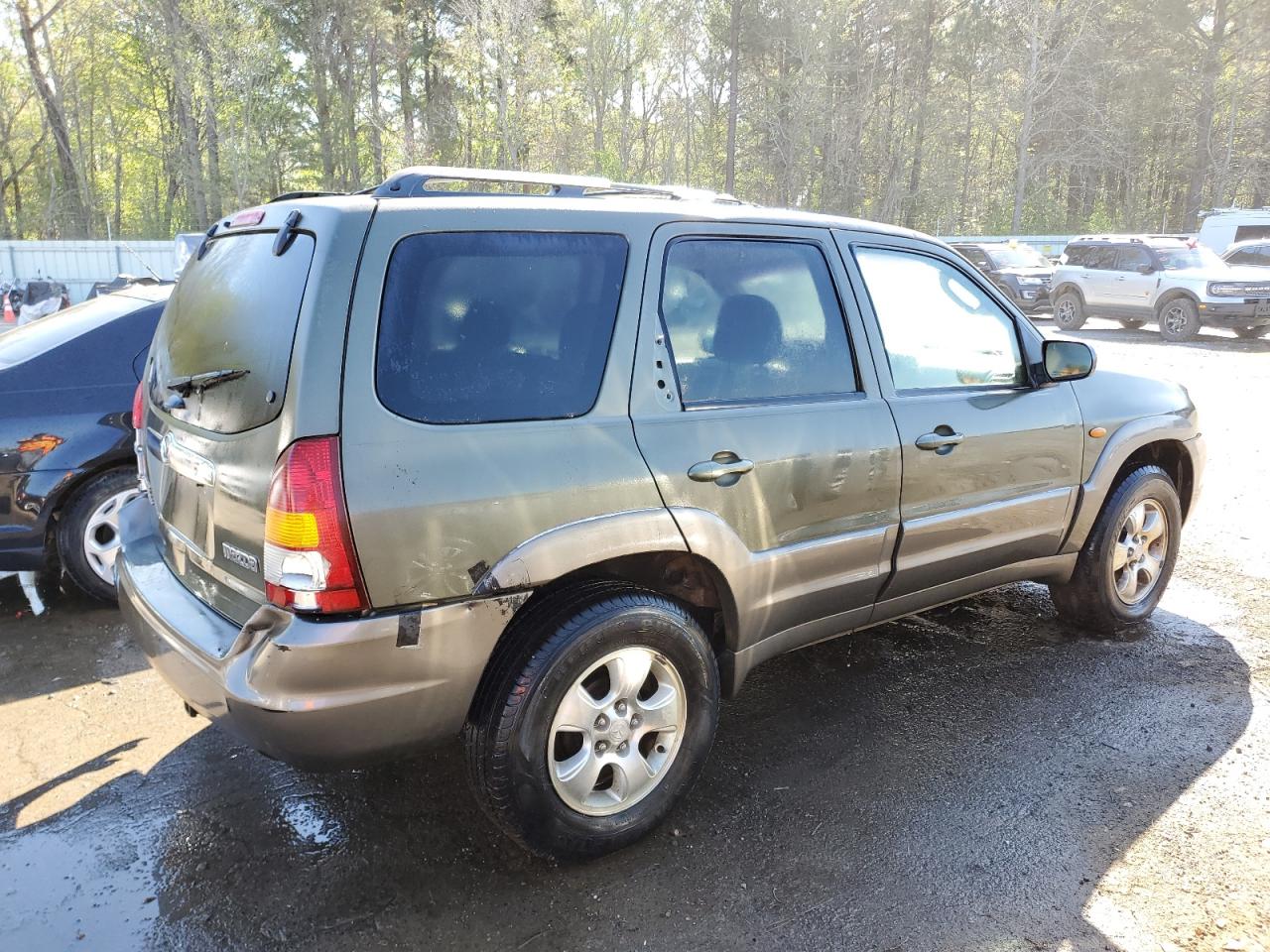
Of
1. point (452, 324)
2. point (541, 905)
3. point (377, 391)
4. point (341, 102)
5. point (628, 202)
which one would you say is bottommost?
point (541, 905)

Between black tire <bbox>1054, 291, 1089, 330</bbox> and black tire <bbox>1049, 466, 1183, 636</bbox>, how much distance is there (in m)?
16.9

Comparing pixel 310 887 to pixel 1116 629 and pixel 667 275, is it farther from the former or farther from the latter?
pixel 1116 629

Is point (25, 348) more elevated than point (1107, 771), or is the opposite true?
point (25, 348)

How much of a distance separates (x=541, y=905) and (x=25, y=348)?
381cm

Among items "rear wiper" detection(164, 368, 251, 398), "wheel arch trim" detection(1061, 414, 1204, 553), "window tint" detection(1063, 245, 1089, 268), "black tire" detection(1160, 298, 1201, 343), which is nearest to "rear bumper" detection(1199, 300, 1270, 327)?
"black tire" detection(1160, 298, 1201, 343)

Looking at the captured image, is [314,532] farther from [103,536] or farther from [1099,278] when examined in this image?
[1099,278]

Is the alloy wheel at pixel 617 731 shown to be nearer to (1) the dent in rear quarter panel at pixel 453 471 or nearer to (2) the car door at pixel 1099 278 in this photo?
(1) the dent in rear quarter panel at pixel 453 471

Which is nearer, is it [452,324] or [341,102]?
[452,324]

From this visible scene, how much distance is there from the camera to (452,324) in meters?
2.31

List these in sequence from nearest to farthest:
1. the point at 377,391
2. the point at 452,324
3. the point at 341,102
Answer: the point at 377,391 < the point at 452,324 < the point at 341,102

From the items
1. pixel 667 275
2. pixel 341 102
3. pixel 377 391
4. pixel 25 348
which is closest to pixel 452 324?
pixel 377 391

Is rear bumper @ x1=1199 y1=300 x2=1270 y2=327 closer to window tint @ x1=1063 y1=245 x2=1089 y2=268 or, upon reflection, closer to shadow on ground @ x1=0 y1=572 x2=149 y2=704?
window tint @ x1=1063 y1=245 x2=1089 y2=268

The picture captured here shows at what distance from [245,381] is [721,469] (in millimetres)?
1335

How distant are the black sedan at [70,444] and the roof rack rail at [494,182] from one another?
7.41 feet
